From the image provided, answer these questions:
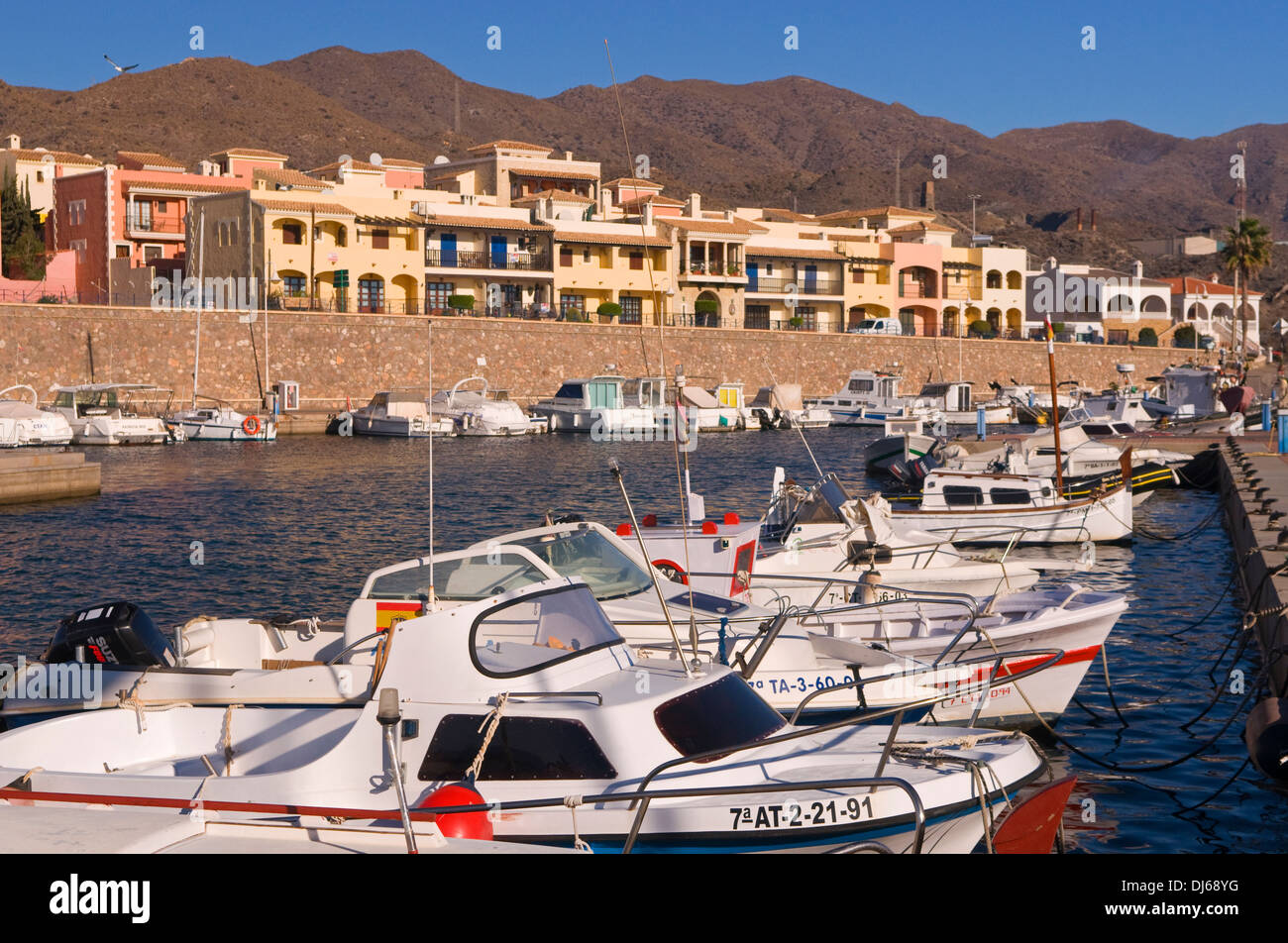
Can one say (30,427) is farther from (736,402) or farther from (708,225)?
(708,225)

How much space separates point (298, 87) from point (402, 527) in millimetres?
181574

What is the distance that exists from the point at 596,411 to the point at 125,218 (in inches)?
1192

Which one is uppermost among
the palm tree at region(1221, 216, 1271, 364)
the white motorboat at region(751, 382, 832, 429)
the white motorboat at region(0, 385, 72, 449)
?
the palm tree at region(1221, 216, 1271, 364)

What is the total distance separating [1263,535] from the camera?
21.9 meters

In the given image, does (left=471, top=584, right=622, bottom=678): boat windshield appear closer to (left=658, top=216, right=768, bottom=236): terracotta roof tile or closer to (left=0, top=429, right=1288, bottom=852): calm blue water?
(left=0, top=429, right=1288, bottom=852): calm blue water

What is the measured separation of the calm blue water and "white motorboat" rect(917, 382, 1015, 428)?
14.5 m

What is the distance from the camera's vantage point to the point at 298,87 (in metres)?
197

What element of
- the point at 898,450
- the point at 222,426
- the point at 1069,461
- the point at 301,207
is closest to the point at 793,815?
the point at 1069,461

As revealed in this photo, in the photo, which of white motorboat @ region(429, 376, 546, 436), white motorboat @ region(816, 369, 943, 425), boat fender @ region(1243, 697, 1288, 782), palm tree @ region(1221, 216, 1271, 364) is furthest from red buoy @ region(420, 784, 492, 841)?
palm tree @ region(1221, 216, 1271, 364)

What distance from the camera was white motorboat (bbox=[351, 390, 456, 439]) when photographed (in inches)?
2219

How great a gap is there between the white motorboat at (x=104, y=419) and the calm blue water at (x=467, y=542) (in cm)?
148
